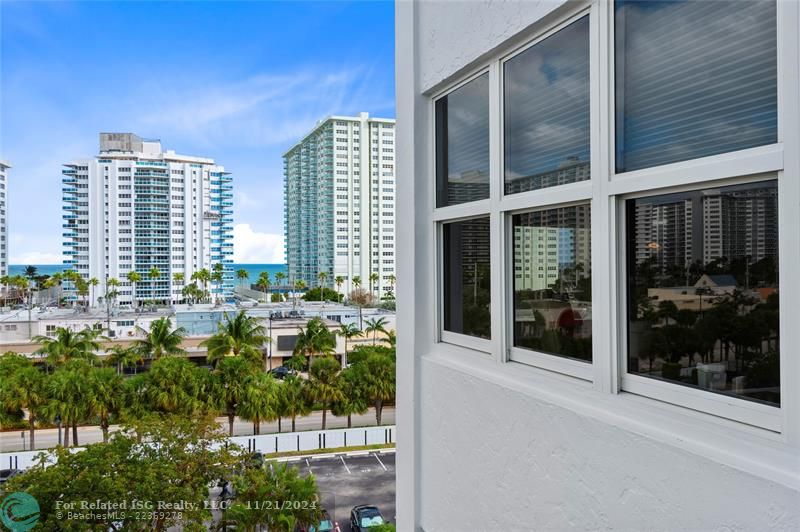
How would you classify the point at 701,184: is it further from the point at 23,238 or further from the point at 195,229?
the point at 23,238

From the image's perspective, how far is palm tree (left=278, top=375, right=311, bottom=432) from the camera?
2052 cm

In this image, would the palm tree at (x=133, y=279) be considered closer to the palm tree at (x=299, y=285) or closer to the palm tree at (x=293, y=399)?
the palm tree at (x=299, y=285)

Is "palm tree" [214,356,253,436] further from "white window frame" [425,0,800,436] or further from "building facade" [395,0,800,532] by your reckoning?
"white window frame" [425,0,800,436]

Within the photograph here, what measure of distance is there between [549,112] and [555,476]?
3.35 feet

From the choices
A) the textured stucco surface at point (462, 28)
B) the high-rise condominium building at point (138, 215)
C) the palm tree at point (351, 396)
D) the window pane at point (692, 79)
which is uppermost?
the high-rise condominium building at point (138, 215)

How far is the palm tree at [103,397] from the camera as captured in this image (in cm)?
1853

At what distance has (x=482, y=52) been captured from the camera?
5.81ft

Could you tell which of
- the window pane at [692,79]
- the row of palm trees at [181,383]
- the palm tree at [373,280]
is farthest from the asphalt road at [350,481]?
the palm tree at [373,280]

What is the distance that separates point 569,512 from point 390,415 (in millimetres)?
26589

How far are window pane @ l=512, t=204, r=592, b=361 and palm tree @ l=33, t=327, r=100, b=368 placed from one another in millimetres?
24936

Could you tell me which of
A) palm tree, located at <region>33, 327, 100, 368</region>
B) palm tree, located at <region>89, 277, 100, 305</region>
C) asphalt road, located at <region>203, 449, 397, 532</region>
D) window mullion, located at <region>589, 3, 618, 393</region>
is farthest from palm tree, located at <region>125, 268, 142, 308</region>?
window mullion, located at <region>589, 3, 618, 393</region>

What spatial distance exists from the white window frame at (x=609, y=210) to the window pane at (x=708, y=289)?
23mm

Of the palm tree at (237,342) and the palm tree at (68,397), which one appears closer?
the palm tree at (68,397)

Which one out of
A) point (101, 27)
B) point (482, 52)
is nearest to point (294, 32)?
point (101, 27)
